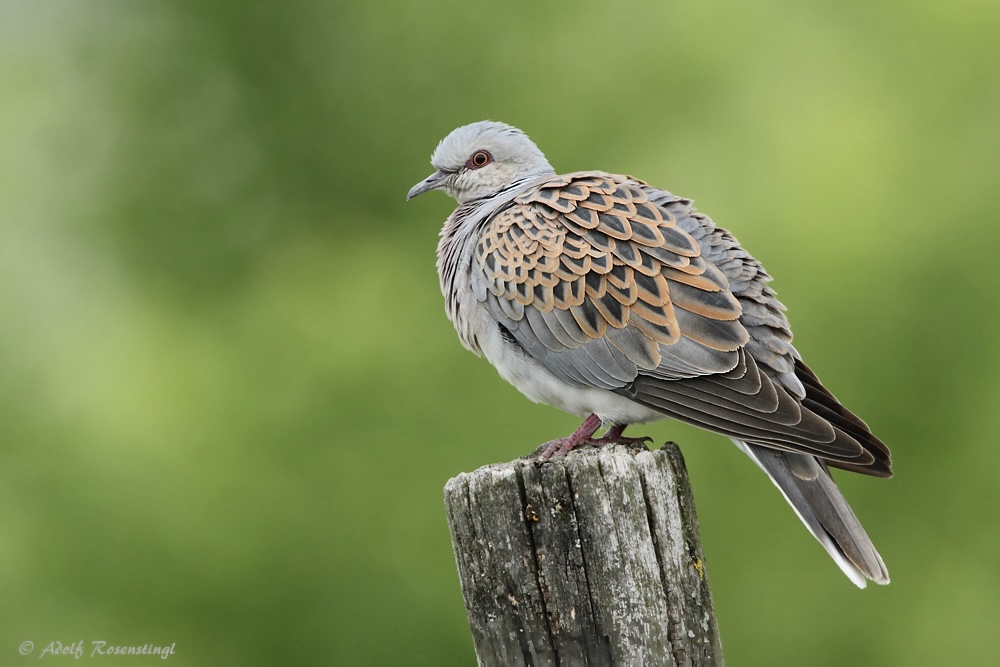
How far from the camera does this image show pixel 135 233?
27.0 ft

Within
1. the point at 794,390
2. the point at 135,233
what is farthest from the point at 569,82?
the point at 794,390

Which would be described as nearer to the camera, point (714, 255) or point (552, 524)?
point (552, 524)

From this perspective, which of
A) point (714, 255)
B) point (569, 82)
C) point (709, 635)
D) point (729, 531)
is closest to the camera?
point (709, 635)

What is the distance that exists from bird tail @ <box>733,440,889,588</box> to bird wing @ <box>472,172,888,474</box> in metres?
0.11

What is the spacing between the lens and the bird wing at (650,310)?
3574mm

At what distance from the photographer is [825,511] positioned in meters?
3.41

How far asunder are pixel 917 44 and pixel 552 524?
585cm

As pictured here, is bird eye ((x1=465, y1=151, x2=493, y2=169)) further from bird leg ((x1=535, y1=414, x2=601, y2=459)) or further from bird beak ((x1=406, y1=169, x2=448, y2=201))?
bird leg ((x1=535, y1=414, x2=601, y2=459))

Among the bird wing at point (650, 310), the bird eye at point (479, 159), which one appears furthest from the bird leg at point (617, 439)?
the bird eye at point (479, 159)

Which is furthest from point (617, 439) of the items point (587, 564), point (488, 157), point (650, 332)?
point (488, 157)

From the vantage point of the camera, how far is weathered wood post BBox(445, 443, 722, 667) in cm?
275

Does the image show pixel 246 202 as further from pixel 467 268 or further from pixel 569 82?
pixel 467 268

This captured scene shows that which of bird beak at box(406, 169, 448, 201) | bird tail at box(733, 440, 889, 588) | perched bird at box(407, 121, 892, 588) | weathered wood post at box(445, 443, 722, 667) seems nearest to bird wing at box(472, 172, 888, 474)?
perched bird at box(407, 121, 892, 588)

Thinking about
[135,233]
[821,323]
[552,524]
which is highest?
[135,233]
